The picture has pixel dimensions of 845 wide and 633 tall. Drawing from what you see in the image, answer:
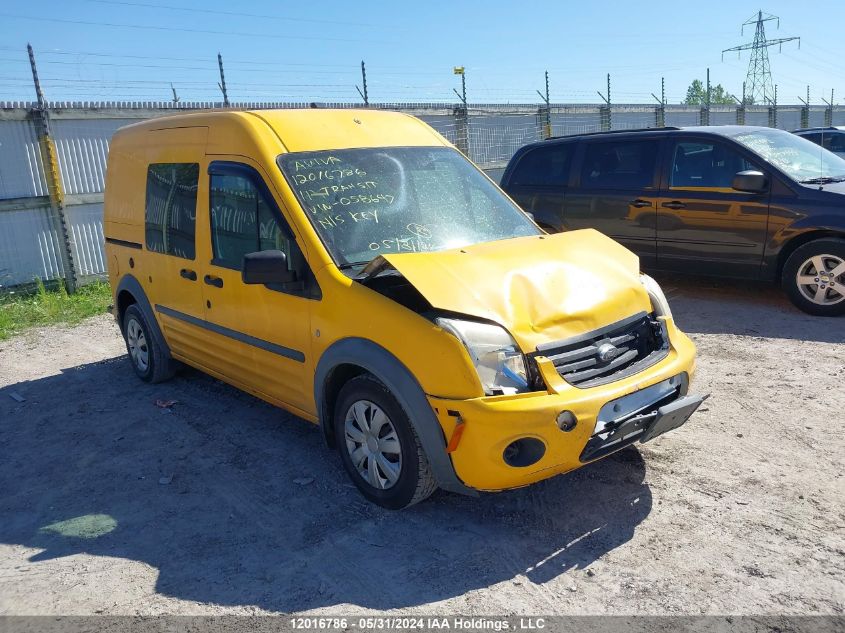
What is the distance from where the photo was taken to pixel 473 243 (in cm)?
426

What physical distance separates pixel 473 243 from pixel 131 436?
2.85 metres

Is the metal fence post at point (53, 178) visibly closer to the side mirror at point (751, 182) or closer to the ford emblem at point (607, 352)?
the side mirror at point (751, 182)

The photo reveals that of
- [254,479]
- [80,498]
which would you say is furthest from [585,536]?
[80,498]

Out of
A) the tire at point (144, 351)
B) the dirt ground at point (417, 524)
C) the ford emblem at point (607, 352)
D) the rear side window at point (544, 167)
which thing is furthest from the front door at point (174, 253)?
the rear side window at point (544, 167)

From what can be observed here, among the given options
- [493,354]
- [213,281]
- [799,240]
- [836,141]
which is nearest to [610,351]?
[493,354]

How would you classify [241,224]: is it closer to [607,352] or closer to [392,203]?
[392,203]

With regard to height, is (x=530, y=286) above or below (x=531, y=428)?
above

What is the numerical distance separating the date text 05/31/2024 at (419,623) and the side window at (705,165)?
5739 mm

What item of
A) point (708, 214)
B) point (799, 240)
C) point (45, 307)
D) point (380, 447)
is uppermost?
point (708, 214)

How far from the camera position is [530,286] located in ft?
11.7

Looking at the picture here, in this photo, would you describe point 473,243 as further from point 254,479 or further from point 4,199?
point 4,199

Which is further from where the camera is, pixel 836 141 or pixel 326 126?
pixel 836 141

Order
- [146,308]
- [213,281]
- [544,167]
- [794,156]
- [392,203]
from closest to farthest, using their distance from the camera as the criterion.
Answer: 1. [392,203]
2. [213,281]
3. [146,308]
4. [794,156]
5. [544,167]

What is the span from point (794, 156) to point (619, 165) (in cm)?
177
